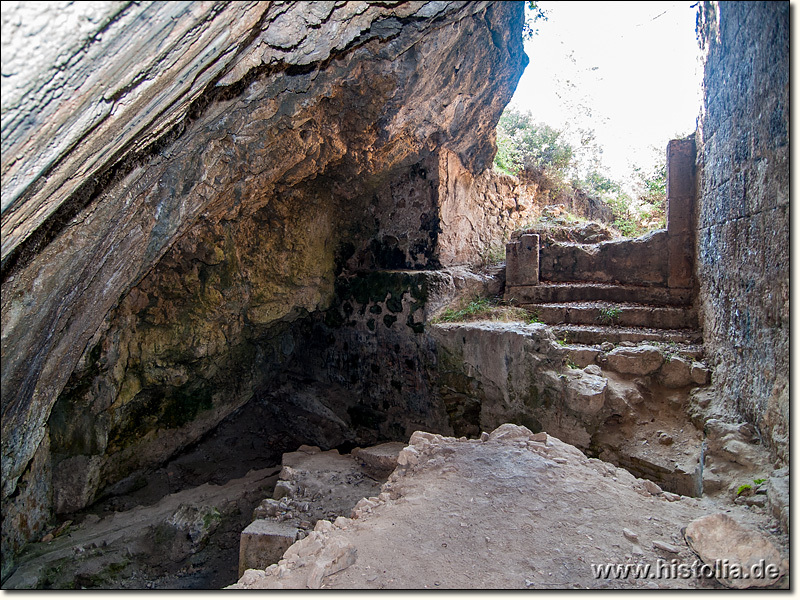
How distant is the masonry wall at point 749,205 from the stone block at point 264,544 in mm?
3778

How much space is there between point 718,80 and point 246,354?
688 centimetres

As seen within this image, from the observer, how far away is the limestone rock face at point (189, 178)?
72.2 inches

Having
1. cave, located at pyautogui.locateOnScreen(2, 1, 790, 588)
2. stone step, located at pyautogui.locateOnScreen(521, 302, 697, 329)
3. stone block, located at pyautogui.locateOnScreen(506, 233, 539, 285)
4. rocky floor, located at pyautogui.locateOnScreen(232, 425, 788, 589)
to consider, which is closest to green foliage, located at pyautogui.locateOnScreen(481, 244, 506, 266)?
cave, located at pyautogui.locateOnScreen(2, 1, 790, 588)

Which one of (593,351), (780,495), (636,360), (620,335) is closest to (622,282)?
(620,335)

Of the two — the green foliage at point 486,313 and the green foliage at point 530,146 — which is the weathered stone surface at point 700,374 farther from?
the green foliage at point 530,146

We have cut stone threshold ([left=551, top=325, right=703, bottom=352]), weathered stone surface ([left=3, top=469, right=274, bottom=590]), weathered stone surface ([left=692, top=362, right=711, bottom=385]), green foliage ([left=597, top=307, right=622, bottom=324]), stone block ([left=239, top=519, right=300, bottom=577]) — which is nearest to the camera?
stone block ([left=239, top=519, right=300, bottom=577])

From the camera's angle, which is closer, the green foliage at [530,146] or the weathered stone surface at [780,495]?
the weathered stone surface at [780,495]

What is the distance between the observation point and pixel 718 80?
4.05 m

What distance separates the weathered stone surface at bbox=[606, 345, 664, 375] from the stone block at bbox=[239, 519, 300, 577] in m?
3.57

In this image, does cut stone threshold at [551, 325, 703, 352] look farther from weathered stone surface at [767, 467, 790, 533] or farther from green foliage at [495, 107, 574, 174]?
green foliage at [495, 107, 574, 174]

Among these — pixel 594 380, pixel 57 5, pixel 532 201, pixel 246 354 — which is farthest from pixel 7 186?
pixel 532 201

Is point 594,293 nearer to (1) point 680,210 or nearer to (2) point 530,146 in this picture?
(1) point 680,210

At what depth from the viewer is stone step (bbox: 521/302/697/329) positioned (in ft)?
18.1

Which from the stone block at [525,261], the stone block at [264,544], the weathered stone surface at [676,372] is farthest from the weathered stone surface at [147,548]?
the weathered stone surface at [676,372]
